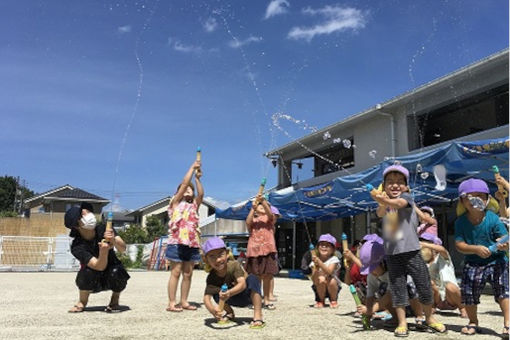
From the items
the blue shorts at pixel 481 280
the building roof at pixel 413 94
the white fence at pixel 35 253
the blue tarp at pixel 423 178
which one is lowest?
the white fence at pixel 35 253

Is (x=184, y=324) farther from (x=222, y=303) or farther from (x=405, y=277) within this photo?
(x=405, y=277)

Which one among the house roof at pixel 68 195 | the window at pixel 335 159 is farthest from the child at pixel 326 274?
the house roof at pixel 68 195

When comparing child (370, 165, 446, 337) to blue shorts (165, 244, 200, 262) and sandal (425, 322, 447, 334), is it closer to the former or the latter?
sandal (425, 322, 447, 334)

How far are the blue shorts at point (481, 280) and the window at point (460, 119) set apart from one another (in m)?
8.18

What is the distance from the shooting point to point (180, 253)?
5062mm

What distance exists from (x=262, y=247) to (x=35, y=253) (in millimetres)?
15231

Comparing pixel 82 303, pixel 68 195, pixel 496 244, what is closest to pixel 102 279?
pixel 82 303

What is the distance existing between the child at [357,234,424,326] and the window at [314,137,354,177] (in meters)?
12.0

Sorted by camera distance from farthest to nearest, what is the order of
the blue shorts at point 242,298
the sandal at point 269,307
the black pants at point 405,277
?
1. the sandal at point 269,307
2. the blue shorts at point 242,298
3. the black pants at point 405,277

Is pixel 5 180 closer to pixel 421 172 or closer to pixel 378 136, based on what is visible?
pixel 378 136

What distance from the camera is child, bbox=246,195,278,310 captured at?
5137 mm

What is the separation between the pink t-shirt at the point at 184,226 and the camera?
5086 millimetres

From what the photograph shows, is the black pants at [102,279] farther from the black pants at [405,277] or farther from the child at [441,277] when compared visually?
the child at [441,277]

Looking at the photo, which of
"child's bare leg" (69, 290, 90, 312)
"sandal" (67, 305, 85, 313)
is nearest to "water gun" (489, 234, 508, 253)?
"child's bare leg" (69, 290, 90, 312)
